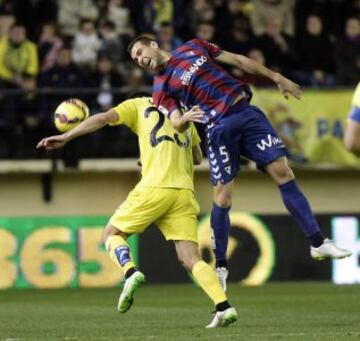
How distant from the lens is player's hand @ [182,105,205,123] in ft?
34.5

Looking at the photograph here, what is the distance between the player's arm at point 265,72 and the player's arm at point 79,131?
1.14 metres

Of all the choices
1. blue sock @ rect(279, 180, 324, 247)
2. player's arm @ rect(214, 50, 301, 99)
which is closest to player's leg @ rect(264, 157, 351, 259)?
blue sock @ rect(279, 180, 324, 247)

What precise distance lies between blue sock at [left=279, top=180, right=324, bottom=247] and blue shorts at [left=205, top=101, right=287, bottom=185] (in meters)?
0.29

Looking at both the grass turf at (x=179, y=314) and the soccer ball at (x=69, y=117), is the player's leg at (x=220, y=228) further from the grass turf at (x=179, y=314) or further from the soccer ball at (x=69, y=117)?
the soccer ball at (x=69, y=117)

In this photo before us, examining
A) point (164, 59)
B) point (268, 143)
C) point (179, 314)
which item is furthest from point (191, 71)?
point (179, 314)

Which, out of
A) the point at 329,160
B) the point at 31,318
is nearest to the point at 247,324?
the point at 31,318

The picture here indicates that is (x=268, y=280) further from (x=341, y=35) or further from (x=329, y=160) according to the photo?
(x=341, y=35)

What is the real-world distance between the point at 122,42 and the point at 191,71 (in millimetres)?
9560

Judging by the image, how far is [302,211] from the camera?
11.3 metres

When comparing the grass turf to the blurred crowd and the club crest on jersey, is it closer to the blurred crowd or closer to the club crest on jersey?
the club crest on jersey

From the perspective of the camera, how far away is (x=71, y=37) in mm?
21078

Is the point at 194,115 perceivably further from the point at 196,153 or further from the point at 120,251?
the point at 120,251

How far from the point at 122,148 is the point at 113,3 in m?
2.26

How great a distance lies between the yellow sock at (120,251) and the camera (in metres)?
11.0
